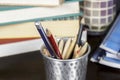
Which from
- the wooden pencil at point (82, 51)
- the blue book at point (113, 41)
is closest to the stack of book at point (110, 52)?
the blue book at point (113, 41)

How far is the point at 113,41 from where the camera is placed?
0.69 meters

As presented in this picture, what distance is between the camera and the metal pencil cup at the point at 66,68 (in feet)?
1.76

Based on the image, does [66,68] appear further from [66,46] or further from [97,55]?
[97,55]

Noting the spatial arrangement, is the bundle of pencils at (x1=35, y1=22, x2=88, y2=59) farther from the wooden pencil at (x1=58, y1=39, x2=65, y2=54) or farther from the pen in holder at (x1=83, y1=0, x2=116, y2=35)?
the pen in holder at (x1=83, y1=0, x2=116, y2=35)

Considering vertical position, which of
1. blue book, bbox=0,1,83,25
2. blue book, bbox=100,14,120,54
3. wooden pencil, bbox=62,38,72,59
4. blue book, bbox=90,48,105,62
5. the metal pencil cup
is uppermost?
blue book, bbox=0,1,83,25

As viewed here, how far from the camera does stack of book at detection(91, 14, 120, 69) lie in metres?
0.65

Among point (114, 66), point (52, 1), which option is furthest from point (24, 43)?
point (114, 66)

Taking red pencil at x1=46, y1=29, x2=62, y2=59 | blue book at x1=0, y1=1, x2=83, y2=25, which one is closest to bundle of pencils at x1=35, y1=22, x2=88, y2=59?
red pencil at x1=46, y1=29, x2=62, y2=59

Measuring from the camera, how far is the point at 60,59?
0.54 metres

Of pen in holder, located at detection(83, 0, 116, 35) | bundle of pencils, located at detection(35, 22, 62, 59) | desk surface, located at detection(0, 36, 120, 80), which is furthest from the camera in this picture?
pen in holder, located at detection(83, 0, 116, 35)

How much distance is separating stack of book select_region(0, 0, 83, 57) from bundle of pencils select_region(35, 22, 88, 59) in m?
0.11

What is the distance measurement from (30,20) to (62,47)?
14 centimetres

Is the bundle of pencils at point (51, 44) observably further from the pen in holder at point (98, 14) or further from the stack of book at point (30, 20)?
the pen in holder at point (98, 14)

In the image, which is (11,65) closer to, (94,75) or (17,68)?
(17,68)
